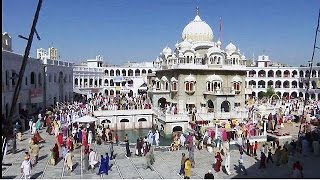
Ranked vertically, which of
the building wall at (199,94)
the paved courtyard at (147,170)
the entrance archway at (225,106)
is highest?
the building wall at (199,94)

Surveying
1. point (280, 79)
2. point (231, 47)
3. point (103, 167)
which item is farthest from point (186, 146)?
point (280, 79)

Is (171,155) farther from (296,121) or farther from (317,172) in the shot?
(296,121)

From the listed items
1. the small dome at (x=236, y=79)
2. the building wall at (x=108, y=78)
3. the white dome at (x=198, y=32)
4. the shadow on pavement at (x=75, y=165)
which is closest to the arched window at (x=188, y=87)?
the small dome at (x=236, y=79)

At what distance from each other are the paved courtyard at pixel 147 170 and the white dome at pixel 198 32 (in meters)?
26.7

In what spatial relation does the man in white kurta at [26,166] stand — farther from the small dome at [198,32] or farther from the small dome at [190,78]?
the small dome at [198,32]

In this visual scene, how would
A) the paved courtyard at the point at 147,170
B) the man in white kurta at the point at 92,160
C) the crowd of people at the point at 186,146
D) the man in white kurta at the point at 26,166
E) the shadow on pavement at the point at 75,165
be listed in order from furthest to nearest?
1. the shadow on pavement at the point at 75,165
2. the man in white kurta at the point at 92,160
3. the crowd of people at the point at 186,146
4. the paved courtyard at the point at 147,170
5. the man in white kurta at the point at 26,166

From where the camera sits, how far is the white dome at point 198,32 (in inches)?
1758

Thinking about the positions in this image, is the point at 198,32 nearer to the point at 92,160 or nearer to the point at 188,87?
the point at 188,87

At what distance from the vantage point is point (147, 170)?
16156 millimetres

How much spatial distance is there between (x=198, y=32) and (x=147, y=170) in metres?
30.9

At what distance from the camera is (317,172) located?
16.0m

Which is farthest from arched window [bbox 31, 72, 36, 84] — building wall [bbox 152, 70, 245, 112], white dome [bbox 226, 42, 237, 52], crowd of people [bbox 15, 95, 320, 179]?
white dome [bbox 226, 42, 237, 52]

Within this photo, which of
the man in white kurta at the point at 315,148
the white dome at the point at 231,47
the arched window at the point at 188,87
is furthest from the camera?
the white dome at the point at 231,47

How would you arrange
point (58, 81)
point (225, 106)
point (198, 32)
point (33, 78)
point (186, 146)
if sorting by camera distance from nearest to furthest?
point (186, 146) → point (33, 78) → point (225, 106) → point (58, 81) → point (198, 32)
